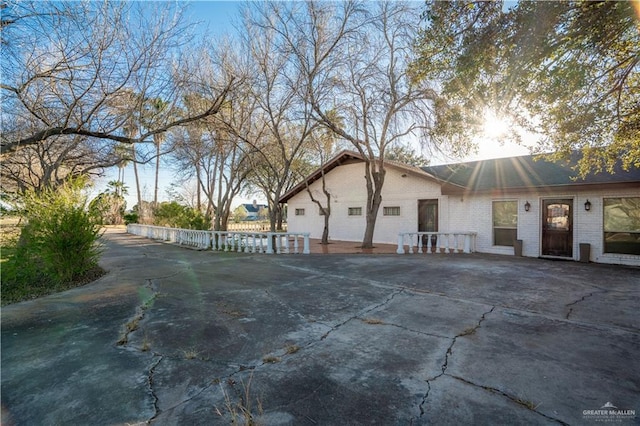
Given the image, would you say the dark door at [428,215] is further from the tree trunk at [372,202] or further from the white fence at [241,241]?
the white fence at [241,241]

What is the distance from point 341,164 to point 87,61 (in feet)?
41.8

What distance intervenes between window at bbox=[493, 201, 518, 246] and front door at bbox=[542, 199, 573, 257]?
0.89m

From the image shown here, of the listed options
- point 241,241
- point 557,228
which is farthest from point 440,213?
point 241,241

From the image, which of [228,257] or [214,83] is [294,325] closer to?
[228,257]

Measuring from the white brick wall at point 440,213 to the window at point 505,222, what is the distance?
167 millimetres

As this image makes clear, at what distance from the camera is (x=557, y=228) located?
1061 centimetres

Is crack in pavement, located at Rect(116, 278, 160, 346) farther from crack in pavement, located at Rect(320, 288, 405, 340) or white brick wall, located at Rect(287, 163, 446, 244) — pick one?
white brick wall, located at Rect(287, 163, 446, 244)

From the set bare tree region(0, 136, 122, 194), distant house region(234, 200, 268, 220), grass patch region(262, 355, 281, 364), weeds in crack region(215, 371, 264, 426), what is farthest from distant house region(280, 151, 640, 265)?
distant house region(234, 200, 268, 220)

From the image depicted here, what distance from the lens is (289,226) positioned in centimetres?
2027

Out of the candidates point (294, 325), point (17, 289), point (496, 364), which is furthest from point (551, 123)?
point (17, 289)

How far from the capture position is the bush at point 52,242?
21.3ft

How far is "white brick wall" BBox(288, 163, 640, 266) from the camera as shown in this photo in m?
9.78

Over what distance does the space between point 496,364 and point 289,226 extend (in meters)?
17.7

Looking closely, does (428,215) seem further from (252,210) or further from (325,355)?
(252,210)
